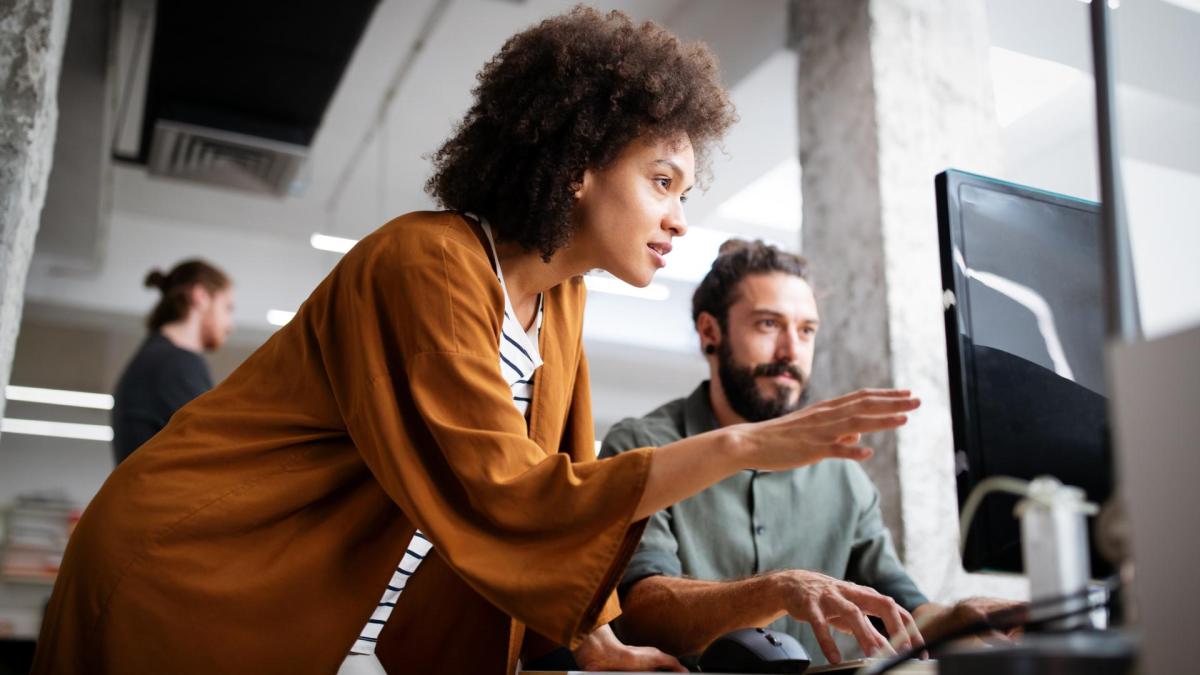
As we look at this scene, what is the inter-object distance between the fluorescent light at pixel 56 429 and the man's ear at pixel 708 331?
7.18m

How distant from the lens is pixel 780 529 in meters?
1.96

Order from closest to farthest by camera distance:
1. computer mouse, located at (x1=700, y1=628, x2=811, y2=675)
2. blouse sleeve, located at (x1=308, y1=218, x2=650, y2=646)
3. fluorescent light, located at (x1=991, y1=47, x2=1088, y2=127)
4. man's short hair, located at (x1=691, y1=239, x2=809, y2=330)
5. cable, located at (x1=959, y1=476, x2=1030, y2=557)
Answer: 1. cable, located at (x1=959, y1=476, x2=1030, y2=557)
2. blouse sleeve, located at (x1=308, y1=218, x2=650, y2=646)
3. computer mouse, located at (x1=700, y1=628, x2=811, y2=675)
4. man's short hair, located at (x1=691, y1=239, x2=809, y2=330)
5. fluorescent light, located at (x1=991, y1=47, x2=1088, y2=127)

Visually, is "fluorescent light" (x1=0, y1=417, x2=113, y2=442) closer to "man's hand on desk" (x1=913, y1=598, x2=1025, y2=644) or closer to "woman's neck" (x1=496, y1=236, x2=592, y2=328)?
"woman's neck" (x1=496, y1=236, x2=592, y2=328)

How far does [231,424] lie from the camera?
126 cm

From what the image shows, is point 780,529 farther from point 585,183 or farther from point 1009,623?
point 1009,623

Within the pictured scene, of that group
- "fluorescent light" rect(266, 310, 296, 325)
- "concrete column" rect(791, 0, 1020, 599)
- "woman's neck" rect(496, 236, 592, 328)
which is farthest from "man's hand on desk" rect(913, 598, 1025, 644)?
"fluorescent light" rect(266, 310, 296, 325)

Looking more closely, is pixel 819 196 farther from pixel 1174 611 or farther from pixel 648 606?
pixel 1174 611

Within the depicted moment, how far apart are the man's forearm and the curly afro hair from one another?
0.53 metres

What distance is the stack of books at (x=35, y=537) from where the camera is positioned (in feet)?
19.1

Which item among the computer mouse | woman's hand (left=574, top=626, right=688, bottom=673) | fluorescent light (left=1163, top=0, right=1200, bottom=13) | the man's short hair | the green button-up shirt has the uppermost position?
fluorescent light (left=1163, top=0, right=1200, bottom=13)

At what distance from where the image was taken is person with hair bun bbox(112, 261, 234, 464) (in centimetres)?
324

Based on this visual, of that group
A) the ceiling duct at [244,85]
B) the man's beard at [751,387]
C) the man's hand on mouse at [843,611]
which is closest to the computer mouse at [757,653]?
the man's hand on mouse at [843,611]

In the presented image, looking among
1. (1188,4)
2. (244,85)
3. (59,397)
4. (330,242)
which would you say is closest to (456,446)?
(1188,4)

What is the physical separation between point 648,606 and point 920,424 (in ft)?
4.64
